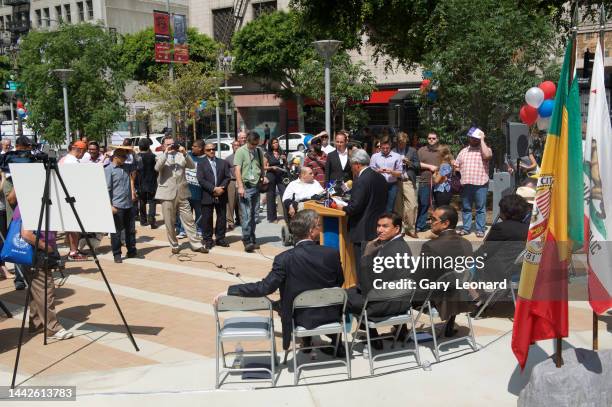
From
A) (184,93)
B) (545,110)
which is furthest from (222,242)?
(184,93)

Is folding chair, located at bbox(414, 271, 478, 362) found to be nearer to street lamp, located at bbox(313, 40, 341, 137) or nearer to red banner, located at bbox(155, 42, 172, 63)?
street lamp, located at bbox(313, 40, 341, 137)

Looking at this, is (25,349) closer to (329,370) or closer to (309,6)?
(329,370)

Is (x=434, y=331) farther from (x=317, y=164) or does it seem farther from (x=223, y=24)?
(x=223, y=24)

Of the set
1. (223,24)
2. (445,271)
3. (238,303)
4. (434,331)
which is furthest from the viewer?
(223,24)

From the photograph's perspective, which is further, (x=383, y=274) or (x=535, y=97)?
(x=535, y=97)

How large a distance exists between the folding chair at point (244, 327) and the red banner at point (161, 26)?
976 inches

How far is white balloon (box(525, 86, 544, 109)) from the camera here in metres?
11.6

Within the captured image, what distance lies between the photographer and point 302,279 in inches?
213

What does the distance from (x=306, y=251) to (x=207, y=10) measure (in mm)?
46491

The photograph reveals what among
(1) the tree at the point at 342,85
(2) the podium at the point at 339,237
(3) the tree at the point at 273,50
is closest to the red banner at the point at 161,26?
(1) the tree at the point at 342,85

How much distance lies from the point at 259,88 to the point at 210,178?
122ft

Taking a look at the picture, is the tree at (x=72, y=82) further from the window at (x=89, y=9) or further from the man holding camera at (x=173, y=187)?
the window at (x=89, y=9)

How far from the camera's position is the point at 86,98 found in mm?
A: 27594

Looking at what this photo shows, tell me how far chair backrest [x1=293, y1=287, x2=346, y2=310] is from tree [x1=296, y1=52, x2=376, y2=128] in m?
29.2
